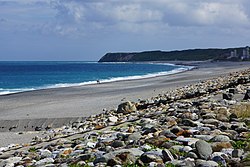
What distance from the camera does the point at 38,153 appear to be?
8.31 meters

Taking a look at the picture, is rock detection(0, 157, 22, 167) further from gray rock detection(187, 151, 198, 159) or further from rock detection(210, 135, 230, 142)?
rock detection(210, 135, 230, 142)

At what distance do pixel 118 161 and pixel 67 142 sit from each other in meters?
3.34

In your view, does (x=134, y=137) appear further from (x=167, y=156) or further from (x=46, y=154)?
(x=167, y=156)

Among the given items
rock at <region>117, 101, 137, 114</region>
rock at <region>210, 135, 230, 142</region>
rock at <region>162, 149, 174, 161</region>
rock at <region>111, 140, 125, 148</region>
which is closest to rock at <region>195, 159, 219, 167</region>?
rock at <region>162, 149, 174, 161</region>

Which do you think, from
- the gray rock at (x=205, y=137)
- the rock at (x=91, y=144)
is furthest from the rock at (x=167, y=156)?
the rock at (x=91, y=144)

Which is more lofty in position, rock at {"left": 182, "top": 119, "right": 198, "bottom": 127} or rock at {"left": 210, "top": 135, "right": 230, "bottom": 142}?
rock at {"left": 210, "top": 135, "right": 230, "bottom": 142}

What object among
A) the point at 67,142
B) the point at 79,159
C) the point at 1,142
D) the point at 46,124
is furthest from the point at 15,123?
the point at 79,159

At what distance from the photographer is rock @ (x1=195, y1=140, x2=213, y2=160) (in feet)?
20.5

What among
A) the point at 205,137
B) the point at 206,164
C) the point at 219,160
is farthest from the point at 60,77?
the point at 206,164

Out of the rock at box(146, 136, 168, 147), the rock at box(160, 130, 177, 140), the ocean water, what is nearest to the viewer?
the rock at box(146, 136, 168, 147)

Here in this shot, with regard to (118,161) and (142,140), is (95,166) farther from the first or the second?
(142,140)

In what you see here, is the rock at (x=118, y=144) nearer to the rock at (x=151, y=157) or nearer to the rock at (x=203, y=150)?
the rock at (x=151, y=157)

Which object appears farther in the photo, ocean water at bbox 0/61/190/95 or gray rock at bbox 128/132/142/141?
ocean water at bbox 0/61/190/95

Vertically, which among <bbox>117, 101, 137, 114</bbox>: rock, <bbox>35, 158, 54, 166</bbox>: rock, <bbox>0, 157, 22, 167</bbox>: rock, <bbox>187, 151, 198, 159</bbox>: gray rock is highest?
<bbox>187, 151, 198, 159</bbox>: gray rock
